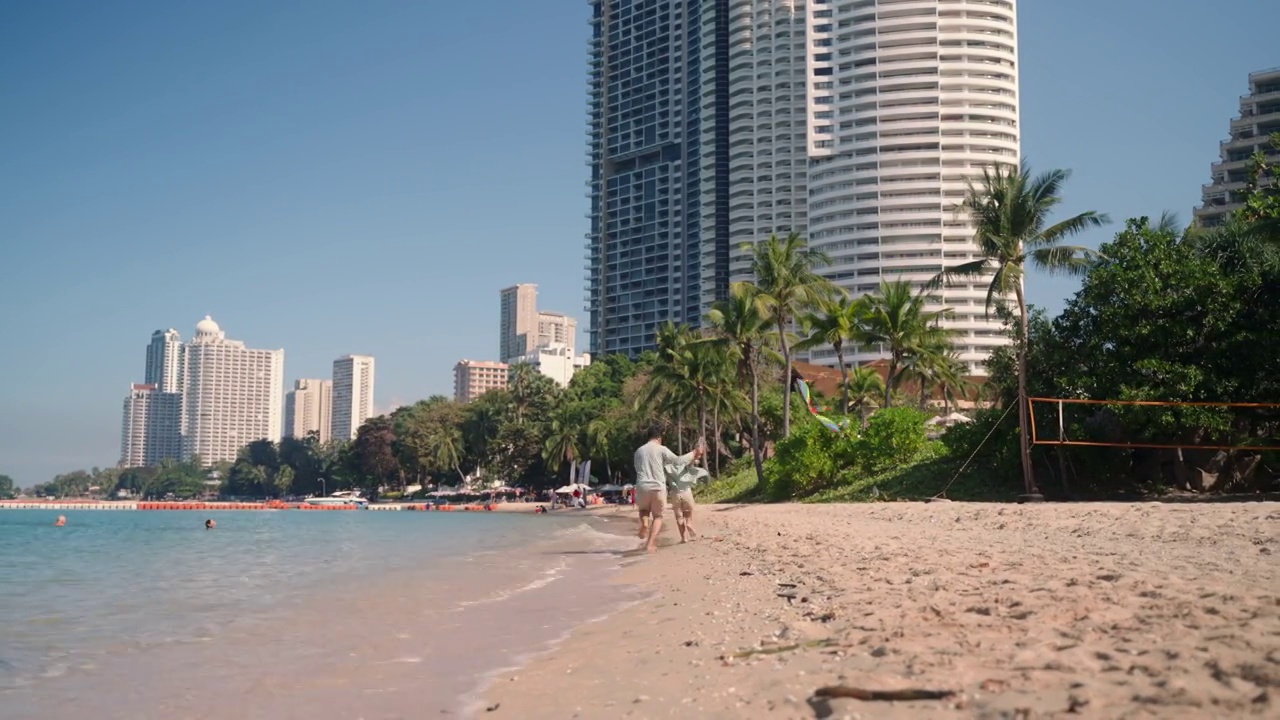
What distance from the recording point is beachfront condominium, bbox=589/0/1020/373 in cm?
10850

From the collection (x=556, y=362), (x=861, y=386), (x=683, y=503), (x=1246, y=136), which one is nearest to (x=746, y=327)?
(x=861, y=386)

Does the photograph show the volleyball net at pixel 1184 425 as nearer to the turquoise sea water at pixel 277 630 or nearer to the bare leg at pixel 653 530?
the bare leg at pixel 653 530

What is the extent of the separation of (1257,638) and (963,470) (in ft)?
70.2

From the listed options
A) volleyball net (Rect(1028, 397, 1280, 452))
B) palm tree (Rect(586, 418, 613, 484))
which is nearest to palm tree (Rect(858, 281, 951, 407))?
volleyball net (Rect(1028, 397, 1280, 452))

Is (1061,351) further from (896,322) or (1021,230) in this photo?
(896,322)

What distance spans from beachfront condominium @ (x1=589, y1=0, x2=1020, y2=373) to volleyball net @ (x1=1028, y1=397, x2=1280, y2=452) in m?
83.1

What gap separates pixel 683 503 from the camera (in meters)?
15.6

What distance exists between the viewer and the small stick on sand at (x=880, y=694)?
396 cm

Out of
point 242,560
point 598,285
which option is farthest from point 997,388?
point 598,285

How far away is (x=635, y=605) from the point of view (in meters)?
9.05

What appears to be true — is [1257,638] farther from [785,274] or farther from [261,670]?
[785,274]

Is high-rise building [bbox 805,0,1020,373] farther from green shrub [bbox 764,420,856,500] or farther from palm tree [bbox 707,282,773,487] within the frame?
green shrub [bbox 764,420,856,500]

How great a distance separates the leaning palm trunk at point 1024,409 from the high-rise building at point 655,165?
10557 centimetres

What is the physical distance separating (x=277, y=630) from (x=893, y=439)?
72.2 feet
